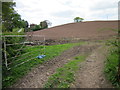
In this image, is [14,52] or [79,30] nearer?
[14,52]

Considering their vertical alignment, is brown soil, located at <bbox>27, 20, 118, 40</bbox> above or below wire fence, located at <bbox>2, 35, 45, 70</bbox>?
above

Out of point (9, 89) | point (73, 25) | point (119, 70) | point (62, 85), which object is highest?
point (73, 25)

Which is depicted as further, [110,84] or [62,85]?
[62,85]

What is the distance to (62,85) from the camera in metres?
1.77

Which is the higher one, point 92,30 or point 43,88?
point 92,30

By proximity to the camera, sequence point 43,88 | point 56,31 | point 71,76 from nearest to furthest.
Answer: point 43,88, point 71,76, point 56,31

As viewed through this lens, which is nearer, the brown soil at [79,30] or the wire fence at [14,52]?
the wire fence at [14,52]

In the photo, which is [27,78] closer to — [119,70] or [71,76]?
[71,76]

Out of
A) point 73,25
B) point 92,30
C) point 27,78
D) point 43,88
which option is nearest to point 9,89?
point 27,78

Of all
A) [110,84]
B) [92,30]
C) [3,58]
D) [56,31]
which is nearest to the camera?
[110,84]

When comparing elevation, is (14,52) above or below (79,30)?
below

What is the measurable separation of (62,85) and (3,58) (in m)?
1.65

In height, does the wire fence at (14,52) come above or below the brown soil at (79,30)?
below

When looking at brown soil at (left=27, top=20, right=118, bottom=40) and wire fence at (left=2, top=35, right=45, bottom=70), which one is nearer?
wire fence at (left=2, top=35, right=45, bottom=70)
